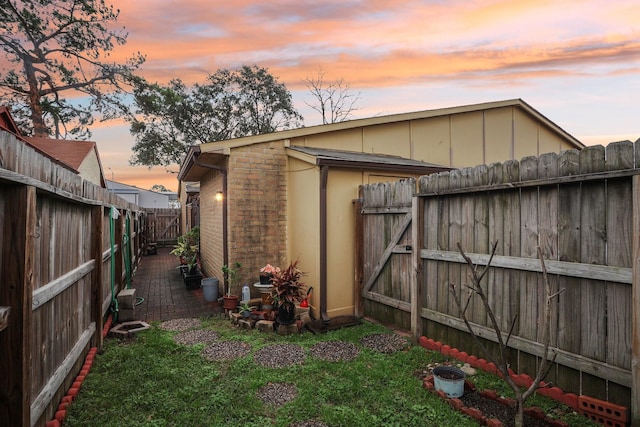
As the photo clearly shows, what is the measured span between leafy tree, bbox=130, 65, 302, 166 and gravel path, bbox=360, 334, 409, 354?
864 inches

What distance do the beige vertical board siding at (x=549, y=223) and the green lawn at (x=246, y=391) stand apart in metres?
0.77

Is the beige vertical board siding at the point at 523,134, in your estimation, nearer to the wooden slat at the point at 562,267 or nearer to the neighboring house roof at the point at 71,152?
the wooden slat at the point at 562,267

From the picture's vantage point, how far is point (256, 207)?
6.68 meters

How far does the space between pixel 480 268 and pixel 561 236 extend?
1001mm

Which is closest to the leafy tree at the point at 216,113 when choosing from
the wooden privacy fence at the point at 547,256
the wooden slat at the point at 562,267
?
the wooden privacy fence at the point at 547,256

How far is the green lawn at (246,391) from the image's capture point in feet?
9.95

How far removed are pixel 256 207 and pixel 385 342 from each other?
3.53m

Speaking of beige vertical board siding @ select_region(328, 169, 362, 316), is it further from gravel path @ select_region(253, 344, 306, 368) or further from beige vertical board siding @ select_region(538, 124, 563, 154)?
beige vertical board siding @ select_region(538, 124, 563, 154)

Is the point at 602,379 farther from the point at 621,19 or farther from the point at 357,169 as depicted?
the point at 621,19

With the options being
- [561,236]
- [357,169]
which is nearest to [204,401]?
[561,236]

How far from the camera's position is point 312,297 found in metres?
6.23

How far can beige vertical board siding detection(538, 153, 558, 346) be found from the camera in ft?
10.4

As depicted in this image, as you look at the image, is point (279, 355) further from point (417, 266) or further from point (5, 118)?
point (5, 118)

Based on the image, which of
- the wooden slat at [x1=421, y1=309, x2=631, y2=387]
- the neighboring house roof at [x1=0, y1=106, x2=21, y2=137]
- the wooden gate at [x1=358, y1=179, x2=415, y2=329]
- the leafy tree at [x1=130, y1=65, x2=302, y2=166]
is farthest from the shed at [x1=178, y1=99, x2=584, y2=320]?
the leafy tree at [x1=130, y1=65, x2=302, y2=166]
